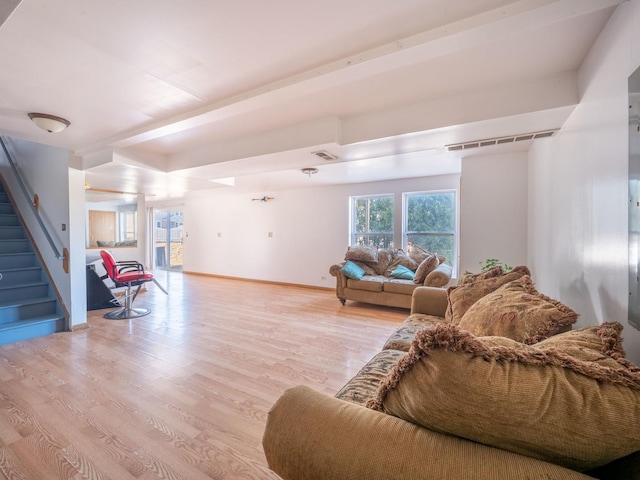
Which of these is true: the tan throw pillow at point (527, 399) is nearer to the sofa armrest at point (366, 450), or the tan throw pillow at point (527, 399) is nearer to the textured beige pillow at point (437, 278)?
the sofa armrest at point (366, 450)

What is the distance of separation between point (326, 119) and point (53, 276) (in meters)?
4.03

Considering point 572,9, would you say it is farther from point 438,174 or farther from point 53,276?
point 53,276

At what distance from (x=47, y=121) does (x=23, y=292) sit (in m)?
2.45

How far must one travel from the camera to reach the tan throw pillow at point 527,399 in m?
0.60

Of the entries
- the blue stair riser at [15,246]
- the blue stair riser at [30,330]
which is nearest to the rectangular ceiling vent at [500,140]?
the blue stair riser at [30,330]

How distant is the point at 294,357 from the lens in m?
2.72

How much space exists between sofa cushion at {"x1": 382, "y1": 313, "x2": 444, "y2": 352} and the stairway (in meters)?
3.94

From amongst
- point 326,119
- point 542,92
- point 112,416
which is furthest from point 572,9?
point 112,416

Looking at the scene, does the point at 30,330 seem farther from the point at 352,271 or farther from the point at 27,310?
the point at 352,271

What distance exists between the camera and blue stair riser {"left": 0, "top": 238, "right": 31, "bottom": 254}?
3.80m

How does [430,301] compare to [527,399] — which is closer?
[527,399]

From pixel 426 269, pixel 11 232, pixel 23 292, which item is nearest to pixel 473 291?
pixel 426 269

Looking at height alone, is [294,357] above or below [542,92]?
below

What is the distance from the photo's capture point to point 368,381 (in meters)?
1.40
